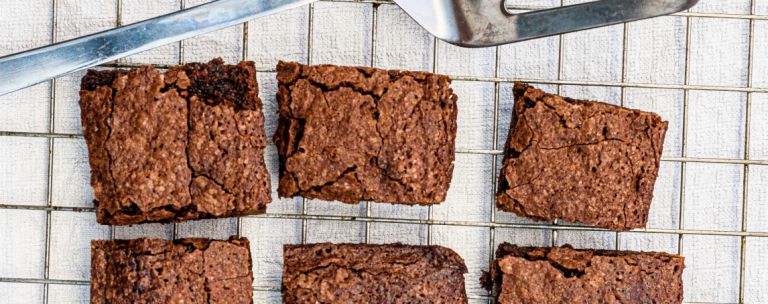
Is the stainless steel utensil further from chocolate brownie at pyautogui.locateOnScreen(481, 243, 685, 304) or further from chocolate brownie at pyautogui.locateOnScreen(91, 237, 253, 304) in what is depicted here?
chocolate brownie at pyautogui.locateOnScreen(91, 237, 253, 304)

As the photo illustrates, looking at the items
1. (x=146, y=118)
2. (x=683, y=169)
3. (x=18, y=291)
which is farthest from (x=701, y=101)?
(x=18, y=291)

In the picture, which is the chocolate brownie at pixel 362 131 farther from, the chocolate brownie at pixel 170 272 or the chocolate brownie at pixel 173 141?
the chocolate brownie at pixel 170 272

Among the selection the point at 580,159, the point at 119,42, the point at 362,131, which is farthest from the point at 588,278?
the point at 119,42

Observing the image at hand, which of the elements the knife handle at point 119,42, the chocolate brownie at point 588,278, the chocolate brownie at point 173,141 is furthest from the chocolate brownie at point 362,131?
the chocolate brownie at point 588,278

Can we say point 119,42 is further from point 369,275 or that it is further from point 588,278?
point 588,278

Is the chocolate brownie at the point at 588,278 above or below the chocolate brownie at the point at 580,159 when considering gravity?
below
